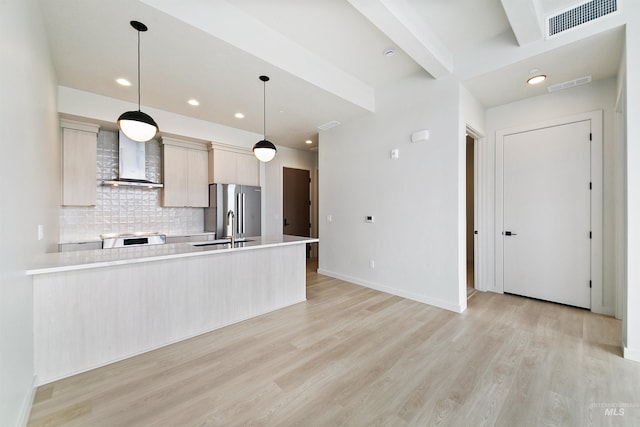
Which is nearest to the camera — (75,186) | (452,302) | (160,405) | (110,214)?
(160,405)

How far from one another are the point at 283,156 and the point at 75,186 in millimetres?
3841

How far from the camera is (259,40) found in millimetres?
2676

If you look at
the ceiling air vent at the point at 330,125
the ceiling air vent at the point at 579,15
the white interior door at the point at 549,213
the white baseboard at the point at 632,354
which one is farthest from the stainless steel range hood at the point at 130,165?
the white baseboard at the point at 632,354

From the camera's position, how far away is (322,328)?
281 cm

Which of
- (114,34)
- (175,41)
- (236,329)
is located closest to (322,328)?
(236,329)

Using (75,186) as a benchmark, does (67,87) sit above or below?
above

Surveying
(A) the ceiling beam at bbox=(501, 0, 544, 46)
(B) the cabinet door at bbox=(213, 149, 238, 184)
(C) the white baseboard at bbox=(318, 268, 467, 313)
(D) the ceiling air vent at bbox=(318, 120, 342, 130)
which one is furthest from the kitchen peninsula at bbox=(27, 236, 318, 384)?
(A) the ceiling beam at bbox=(501, 0, 544, 46)

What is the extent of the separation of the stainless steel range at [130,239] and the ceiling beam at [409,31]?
4189 millimetres

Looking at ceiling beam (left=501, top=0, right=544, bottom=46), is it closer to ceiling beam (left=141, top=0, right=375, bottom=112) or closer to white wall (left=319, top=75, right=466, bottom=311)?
white wall (left=319, top=75, right=466, bottom=311)

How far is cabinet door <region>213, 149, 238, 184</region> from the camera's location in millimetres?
4828

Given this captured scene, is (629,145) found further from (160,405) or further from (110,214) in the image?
(110,214)

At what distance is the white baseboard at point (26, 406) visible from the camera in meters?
1.50

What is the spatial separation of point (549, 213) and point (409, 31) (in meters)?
3.04

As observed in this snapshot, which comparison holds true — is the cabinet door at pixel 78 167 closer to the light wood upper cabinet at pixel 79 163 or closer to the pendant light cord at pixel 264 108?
the light wood upper cabinet at pixel 79 163
